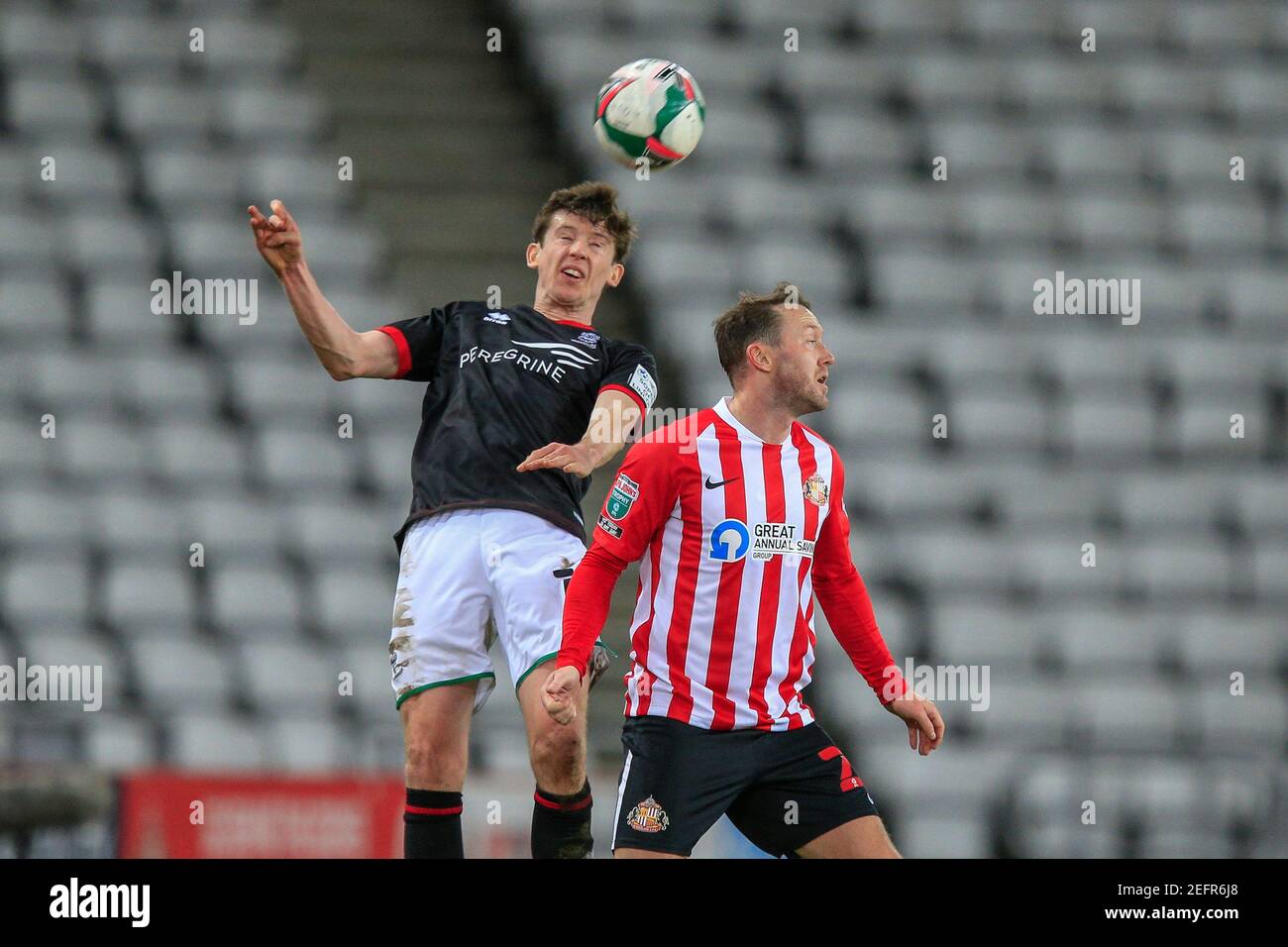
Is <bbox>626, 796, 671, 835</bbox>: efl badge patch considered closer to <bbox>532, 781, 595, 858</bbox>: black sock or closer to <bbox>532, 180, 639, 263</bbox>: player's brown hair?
<bbox>532, 781, 595, 858</bbox>: black sock

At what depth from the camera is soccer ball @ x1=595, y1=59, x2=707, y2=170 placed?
5.29 m

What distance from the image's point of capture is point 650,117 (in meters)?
5.27

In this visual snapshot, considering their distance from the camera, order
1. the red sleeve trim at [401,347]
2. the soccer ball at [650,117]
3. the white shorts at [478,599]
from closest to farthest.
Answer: the white shorts at [478,599], the red sleeve trim at [401,347], the soccer ball at [650,117]

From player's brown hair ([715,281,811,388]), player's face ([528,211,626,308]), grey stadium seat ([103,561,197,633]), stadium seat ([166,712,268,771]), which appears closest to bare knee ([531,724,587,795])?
player's brown hair ([715,281,811,388])

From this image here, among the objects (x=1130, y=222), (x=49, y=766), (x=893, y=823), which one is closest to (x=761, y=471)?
(x=49, y=766)

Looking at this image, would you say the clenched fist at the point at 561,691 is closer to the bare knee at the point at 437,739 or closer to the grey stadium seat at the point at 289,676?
the bare knee at the point at 437,739

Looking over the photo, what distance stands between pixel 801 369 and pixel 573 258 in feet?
2.93

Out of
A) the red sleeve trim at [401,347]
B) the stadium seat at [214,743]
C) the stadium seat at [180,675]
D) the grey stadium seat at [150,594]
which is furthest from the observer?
the grey stadium seat at [150,594]

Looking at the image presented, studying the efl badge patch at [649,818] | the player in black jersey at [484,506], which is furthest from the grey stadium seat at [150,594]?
the efl badge patch at [649,818]

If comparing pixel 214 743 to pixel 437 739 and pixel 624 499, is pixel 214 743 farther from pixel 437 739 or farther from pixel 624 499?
pixel 624 499

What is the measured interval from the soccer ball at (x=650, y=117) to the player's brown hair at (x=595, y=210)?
0.19 metres

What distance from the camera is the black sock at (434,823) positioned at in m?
4.71

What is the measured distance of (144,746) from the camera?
26.4 ft

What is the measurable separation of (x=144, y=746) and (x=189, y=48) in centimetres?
454
